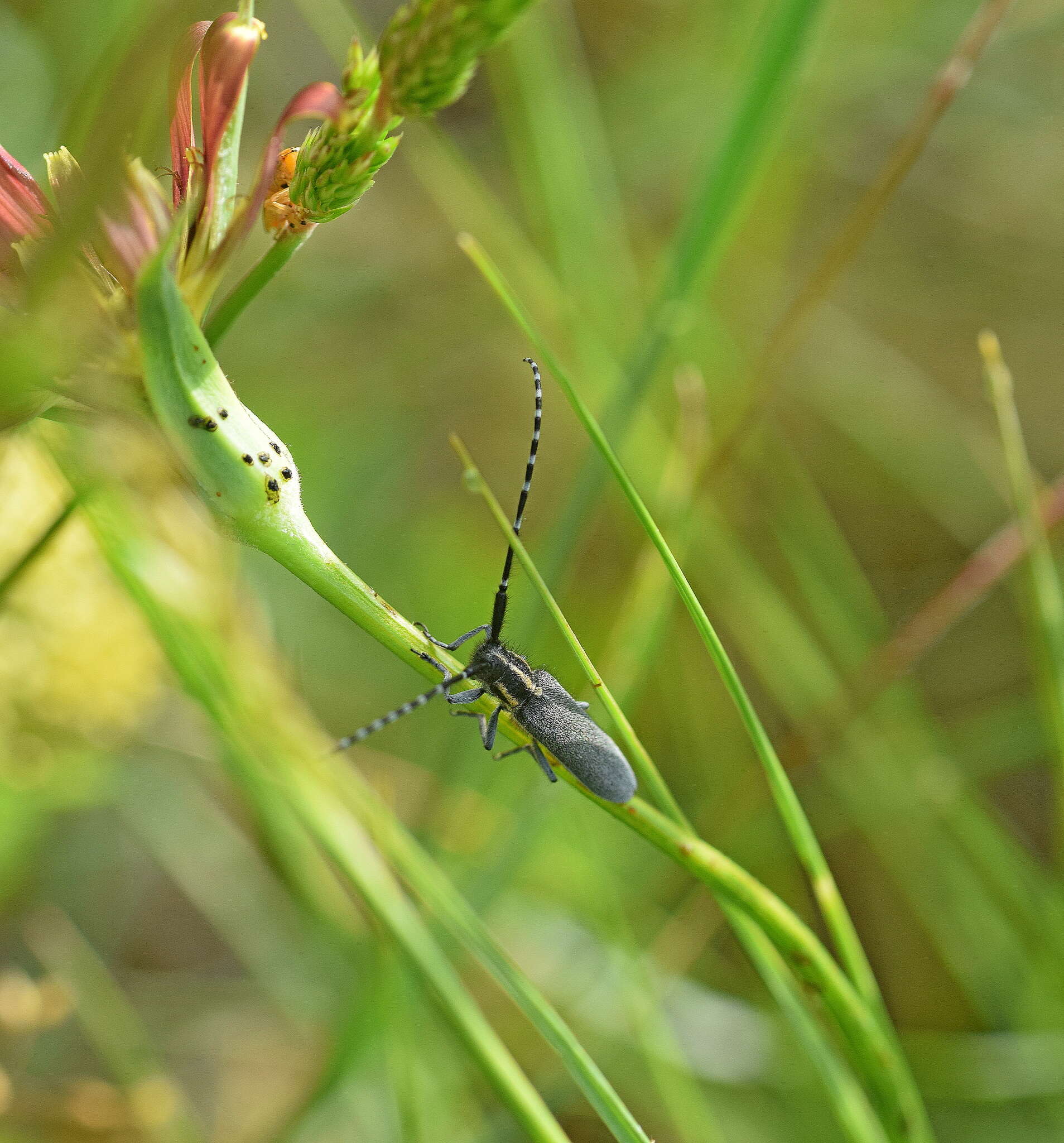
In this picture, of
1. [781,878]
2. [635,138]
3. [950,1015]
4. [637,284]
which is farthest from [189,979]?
[635,138]

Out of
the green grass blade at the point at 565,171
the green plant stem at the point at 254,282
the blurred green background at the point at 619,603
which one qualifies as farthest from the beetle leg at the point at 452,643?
the green grass blade at the point at 565,171

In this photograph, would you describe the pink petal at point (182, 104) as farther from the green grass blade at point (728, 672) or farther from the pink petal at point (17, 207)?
the green grass blade at point (728, 672)

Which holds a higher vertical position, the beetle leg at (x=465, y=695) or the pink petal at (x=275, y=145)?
the pink petal at (x=275, y=145)

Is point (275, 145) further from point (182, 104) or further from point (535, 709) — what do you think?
point (535, 709)

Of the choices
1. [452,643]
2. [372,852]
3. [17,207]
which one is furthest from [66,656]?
[17,207]

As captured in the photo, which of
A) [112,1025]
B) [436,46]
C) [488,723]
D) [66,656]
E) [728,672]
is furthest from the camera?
[112,1025]

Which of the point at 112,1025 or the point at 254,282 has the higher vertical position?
the point at 254,282
